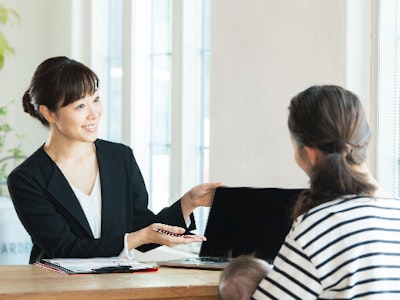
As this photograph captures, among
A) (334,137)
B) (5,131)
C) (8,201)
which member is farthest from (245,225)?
(5,131)

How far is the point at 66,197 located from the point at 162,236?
0.44 meters

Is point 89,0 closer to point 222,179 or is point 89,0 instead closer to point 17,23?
point 17,23

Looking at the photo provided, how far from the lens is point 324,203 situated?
2225 mm

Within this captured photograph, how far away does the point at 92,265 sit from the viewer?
3.04 metres

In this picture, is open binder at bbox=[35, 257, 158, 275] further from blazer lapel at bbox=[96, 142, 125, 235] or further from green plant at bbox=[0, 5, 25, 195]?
green plant at bbox=[0, 5, 25, 195]

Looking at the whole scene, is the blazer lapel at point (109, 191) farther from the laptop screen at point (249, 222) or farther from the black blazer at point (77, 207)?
the laptop screen at point (249, 222)

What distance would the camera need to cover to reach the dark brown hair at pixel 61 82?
3422 mm

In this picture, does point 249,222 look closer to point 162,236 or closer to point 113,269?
point 162,236

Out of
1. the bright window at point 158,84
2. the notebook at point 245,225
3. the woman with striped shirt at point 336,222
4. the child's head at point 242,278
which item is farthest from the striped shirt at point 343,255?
the bright window at point 158,84

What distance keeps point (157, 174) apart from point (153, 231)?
313 centimetres

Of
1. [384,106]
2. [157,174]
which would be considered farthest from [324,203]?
[157,174]

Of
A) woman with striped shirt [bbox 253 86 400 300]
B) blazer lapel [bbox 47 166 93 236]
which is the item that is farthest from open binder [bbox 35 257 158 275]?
woman with striped shirt [bbox 253 86 400 300]

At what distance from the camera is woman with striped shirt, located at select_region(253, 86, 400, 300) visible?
2.16 m

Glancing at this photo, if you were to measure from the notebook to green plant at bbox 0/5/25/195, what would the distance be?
349 cm
